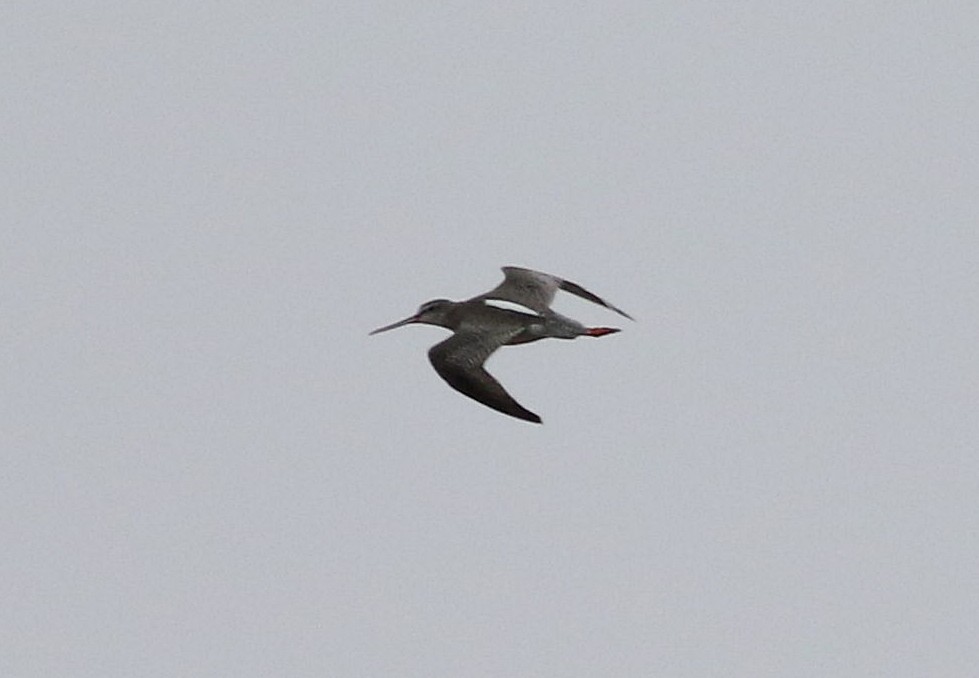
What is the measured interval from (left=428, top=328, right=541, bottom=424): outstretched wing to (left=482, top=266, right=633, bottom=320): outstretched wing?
103 inches

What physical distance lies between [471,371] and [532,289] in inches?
159

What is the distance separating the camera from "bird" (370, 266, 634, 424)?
1478 inches

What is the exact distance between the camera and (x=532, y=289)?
4144 cm

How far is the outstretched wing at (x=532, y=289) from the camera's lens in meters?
41.0

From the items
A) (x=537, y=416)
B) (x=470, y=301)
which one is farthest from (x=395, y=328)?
(x=537, y=416)

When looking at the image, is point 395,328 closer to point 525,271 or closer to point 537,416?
point 525,271

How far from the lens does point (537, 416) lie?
36.6 m

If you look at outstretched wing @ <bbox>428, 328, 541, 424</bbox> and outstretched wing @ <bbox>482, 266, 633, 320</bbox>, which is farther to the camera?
outstretched wing @ <bbox>482, 266, 633, 320</bbox>

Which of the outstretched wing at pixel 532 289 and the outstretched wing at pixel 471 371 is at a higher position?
the outstretched wing at pixel 532 289

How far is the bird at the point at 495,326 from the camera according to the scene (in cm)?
3753

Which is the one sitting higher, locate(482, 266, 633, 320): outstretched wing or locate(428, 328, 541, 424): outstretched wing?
locate(482, 266, 633, 320): outstretched wing

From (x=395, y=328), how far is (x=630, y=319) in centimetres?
364

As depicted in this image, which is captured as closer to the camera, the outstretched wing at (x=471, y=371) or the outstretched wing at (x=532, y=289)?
the outstretched wing at (x=471, y=371)

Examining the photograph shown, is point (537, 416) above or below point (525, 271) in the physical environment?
below
